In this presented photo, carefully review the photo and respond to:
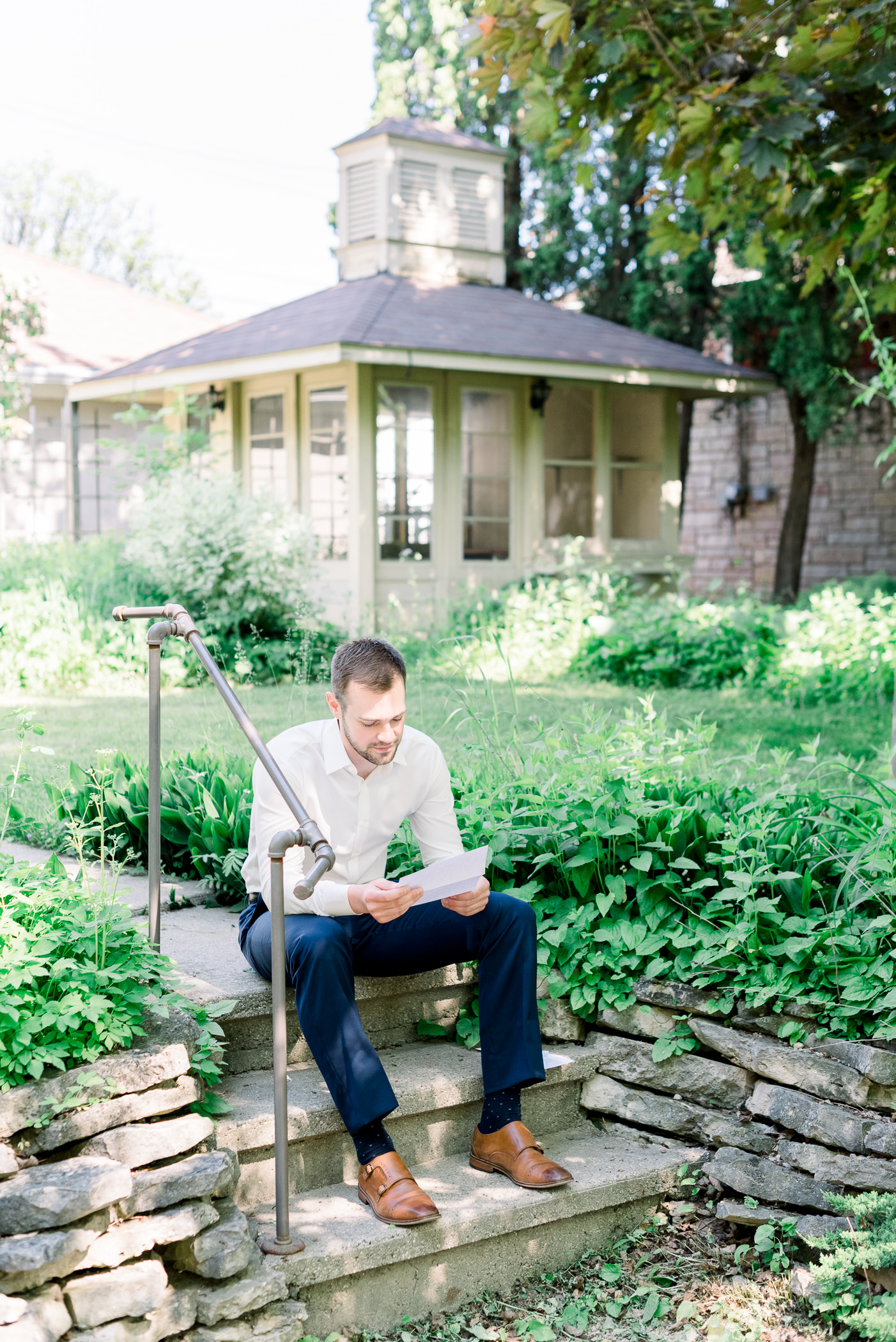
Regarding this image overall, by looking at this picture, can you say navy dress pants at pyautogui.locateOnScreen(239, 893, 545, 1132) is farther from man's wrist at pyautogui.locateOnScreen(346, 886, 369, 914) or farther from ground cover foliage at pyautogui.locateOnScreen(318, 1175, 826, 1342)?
ground cover foliage at pyautogui.locateOnScreen(318, 1175, 826, 1342)

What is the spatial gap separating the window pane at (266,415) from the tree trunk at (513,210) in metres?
5.80

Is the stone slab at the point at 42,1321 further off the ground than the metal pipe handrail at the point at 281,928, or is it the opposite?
the metal pipe handrail at the point at 281,928

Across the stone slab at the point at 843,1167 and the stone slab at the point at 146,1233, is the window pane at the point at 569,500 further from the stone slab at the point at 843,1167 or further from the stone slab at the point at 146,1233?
the stone slab at the point at 146,1233

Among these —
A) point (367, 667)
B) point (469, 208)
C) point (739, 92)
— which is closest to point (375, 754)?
point (367, 667)

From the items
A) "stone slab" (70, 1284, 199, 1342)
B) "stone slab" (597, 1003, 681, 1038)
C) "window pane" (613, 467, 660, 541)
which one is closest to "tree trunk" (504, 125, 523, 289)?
"window pane" (613, 467, 660, 541)

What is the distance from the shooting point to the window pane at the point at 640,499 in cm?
1312

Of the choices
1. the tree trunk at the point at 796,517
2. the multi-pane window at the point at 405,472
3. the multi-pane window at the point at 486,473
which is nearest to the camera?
the multi-pane window at the point at 405,472

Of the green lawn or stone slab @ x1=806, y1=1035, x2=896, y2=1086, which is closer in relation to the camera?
stone slab @ x1=806, y1=1035, x2=896, y2=1086

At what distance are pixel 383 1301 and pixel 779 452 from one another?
1512 cm

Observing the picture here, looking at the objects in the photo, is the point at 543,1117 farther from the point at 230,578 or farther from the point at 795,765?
the point at 230,578

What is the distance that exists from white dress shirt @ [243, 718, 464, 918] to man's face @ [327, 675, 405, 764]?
0.06m

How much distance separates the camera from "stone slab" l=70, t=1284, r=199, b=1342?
2.44 metres

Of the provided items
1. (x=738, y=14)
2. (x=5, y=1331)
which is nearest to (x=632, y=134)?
(x=738, y=14)

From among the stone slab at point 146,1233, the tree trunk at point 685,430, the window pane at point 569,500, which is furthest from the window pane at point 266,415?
the stone slab at point 146,1233
